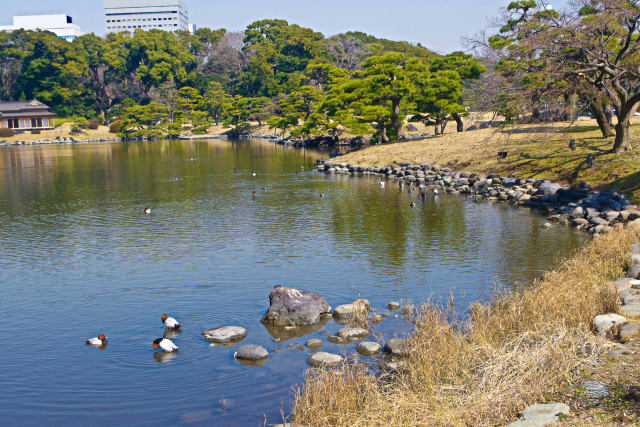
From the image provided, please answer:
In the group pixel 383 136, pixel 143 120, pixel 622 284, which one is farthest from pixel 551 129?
pixel 143 120

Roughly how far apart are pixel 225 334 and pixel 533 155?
3146cm

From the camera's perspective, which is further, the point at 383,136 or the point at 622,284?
the point at 383,136

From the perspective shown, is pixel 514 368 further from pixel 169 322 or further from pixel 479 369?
pixel 169 322

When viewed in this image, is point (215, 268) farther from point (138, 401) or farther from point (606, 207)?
point (606, 207)

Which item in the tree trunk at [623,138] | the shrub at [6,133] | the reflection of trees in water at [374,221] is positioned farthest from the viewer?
the shrub at [6,133]

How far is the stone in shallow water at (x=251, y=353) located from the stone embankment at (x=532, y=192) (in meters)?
15.9

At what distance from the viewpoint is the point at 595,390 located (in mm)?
9031

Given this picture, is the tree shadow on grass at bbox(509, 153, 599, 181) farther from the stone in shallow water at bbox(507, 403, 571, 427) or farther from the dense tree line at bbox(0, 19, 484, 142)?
the dense tree line at bbox(0, 19, 484, 142)

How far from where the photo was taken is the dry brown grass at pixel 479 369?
8.81m

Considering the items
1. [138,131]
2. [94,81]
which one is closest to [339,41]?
[138,131]

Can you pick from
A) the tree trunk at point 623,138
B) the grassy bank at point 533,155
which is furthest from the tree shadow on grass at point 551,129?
the tree trunk at point 623,138

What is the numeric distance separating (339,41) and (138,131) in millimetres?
50863

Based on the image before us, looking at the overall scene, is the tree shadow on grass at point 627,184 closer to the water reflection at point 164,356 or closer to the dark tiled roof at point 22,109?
the water reflection at point 164,356

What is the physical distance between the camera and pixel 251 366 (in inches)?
527
